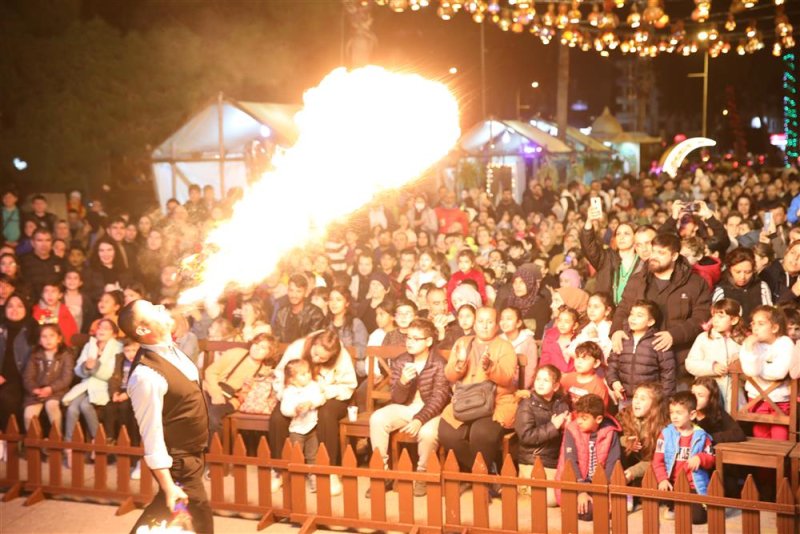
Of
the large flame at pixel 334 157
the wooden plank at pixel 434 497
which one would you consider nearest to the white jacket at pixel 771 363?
the wooden plank at pixel 434 497

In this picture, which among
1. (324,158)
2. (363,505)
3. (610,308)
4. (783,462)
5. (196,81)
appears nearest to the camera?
(783,462)

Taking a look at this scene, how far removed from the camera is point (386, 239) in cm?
1247

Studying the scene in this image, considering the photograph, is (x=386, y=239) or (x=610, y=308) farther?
(x=386, y=239)

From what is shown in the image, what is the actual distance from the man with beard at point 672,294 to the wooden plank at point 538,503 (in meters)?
1.60

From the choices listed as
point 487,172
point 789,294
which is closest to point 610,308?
point 789,294

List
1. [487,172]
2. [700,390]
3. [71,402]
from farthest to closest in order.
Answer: [487,172]
[71,402]
[700,390]

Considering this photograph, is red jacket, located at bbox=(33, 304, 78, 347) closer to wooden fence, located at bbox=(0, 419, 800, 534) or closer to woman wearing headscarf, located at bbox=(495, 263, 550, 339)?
wooden fence, located at bbox=(0, 419, 800, 534)

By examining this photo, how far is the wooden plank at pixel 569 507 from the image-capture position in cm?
610

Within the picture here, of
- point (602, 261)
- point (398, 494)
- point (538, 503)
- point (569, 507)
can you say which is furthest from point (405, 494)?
point (602, 261)

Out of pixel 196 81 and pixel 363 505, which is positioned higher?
pixel 196 81

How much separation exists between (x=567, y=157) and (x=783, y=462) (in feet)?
66.0

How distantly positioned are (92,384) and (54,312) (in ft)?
5.00

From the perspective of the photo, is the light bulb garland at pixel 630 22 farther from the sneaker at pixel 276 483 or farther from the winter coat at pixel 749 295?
the sneaker at pixel 276 483

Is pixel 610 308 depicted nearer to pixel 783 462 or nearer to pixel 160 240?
pixel 783 462
